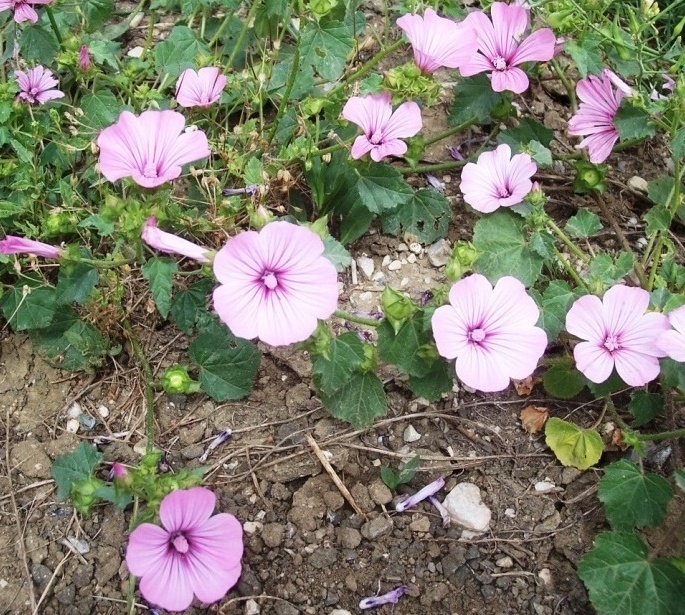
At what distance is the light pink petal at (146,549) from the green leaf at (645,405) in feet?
3.65

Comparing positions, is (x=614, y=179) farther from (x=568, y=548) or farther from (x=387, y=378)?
(x=568, y=548)

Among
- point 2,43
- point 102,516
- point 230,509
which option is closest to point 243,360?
point 230,509

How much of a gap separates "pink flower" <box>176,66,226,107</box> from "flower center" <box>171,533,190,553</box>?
42.0 inches

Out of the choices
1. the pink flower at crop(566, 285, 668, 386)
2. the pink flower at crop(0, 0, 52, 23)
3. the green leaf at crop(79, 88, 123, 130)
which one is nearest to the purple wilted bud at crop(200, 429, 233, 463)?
the pink flower at crop(566, 285, 668, 386)

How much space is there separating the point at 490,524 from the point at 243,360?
0.70 metres

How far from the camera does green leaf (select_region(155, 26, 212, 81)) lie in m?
2.18

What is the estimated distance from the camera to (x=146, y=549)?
1424mm

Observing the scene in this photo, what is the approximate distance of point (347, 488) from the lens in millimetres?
1749

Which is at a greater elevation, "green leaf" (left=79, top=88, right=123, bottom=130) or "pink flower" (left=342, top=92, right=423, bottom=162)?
"pink flower" (left=342, top=92, right=423, bottom=162)

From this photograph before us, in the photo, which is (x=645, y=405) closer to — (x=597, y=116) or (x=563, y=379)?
(x=563, y=379)

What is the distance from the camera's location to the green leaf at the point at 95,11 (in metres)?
2.24

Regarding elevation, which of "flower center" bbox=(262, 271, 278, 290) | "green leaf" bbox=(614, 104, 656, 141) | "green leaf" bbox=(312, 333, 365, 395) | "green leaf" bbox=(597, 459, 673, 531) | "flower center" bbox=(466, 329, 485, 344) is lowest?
"green leaf" bbox=(597, 459, 673, 531)

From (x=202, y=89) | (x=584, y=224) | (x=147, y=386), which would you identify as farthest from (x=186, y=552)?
(x=584, y=224)

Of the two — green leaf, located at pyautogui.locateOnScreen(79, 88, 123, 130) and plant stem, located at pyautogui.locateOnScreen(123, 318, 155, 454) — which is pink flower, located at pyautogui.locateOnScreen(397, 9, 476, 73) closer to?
green leaf, located at pyautogui.locateOnScreen(79, 88, 123, 130)
